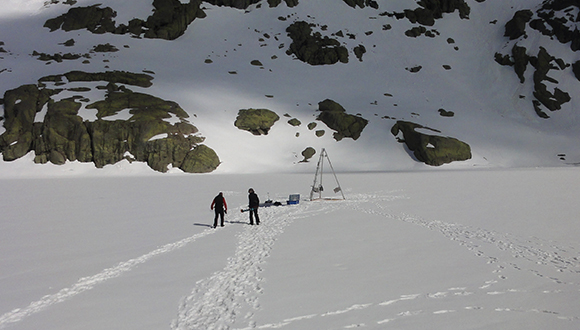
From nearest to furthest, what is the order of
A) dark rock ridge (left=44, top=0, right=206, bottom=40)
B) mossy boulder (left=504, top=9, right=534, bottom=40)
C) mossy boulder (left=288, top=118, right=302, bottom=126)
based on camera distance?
mossy boulder (left=288, top=118, right=302, bottom=126) → dark rock ridge (left=44, top=0, right=206, bottom=40) → mossy boulder (left=504, top=9, right=534, bottom=40)

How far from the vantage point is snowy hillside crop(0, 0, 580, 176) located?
47875 mm

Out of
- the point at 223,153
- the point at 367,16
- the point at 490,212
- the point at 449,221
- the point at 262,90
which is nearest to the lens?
the point at 449,221

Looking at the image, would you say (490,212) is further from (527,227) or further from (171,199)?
(171,199)

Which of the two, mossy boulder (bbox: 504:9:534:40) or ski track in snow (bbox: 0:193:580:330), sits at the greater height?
mossy boulder (bbox: 504:9:534:40)

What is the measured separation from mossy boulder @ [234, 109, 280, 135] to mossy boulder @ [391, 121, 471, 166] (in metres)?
23.1

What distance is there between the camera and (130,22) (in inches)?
A: 3014

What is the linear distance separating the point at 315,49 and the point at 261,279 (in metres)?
73.9

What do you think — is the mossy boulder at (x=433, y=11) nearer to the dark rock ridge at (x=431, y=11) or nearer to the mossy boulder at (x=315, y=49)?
the dark rock ridge at (x=431, y=11)

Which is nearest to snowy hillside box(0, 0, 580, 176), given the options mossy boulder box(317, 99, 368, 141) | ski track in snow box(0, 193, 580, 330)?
mossy boulder box(317, 99, 368, 141)

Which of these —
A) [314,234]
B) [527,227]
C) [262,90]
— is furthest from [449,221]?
[262,90]

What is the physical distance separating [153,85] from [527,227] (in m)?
55.9

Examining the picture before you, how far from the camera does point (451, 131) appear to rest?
54.3 meters

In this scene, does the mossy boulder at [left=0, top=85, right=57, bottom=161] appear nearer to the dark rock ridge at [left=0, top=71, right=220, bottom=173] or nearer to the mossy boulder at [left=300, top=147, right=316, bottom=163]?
the dark rock ridge at [left=0, top=71, right=220, bottom=173]

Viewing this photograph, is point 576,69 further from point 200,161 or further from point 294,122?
point 200,161
